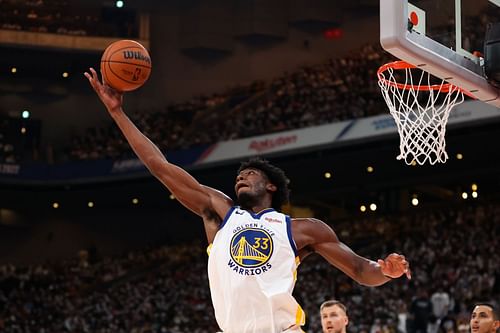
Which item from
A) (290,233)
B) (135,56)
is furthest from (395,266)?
(135,56)

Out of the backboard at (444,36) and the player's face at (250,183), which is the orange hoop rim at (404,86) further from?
the player's face at (250,183)

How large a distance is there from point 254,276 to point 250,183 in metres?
0.49

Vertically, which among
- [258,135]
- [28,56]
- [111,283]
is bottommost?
[111,283]

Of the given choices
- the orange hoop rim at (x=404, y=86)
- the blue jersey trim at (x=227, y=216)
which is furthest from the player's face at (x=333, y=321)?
the blue jersey trim at (x=227, y=216)

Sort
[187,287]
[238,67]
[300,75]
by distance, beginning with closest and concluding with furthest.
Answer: [187,287] → [300,75] → [238,67]

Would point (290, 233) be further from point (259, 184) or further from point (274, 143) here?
point (274, 143)

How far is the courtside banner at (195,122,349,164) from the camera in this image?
68.9 ft

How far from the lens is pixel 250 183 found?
4.54m

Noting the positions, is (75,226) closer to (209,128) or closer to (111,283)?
(111,283)

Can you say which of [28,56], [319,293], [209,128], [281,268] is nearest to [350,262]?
[281,268]

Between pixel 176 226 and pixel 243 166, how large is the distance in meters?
24.2

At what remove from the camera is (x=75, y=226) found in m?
28.4

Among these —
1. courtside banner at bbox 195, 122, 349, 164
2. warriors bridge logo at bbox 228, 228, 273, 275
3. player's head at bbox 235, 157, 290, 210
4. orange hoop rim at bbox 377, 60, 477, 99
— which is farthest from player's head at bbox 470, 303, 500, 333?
courtside banner at bbox 195, 122, 349, 164

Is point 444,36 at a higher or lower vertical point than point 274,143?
higher
